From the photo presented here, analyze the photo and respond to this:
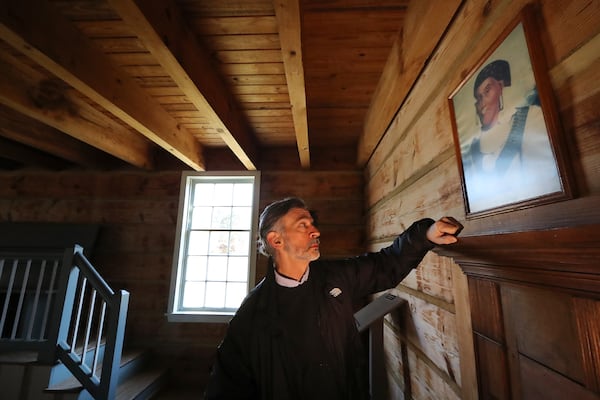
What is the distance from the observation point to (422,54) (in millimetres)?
1287

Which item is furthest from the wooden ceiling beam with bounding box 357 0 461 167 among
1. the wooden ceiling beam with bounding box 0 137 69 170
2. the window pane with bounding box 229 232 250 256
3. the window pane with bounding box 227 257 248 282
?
the wooden ceiling beam with bounding box 0 137 69 170

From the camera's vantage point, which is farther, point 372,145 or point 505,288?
point 372,145

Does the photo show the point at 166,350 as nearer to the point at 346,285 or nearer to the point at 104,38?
the point at 346,285

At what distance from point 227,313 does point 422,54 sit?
296 centimetres

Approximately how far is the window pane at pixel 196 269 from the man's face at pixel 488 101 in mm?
3085

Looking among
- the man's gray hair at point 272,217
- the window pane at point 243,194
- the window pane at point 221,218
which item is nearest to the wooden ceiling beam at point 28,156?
the window pane at point 221,218

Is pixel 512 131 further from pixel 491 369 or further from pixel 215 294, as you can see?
pixel 215 294

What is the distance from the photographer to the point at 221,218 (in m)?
3.32

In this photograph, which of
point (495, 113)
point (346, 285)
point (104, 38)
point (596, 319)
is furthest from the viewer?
point (104, 38)

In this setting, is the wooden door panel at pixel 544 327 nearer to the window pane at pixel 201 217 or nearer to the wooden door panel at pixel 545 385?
the wooden door panel at pixel 545 385

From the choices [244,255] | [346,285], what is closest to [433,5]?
[346,285]

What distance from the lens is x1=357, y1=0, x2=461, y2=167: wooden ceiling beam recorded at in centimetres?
113

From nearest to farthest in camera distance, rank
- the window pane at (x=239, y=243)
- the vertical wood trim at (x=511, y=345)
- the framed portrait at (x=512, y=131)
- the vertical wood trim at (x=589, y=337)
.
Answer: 1. the vertical wood trim at (x=589, y=337)
2. the framed portrait at (x=512, y=131)
3. the vertical wood trim at (x=511, y=345)
4. the window pane at (x=239, y=243)

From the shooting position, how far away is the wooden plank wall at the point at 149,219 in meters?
3.00
